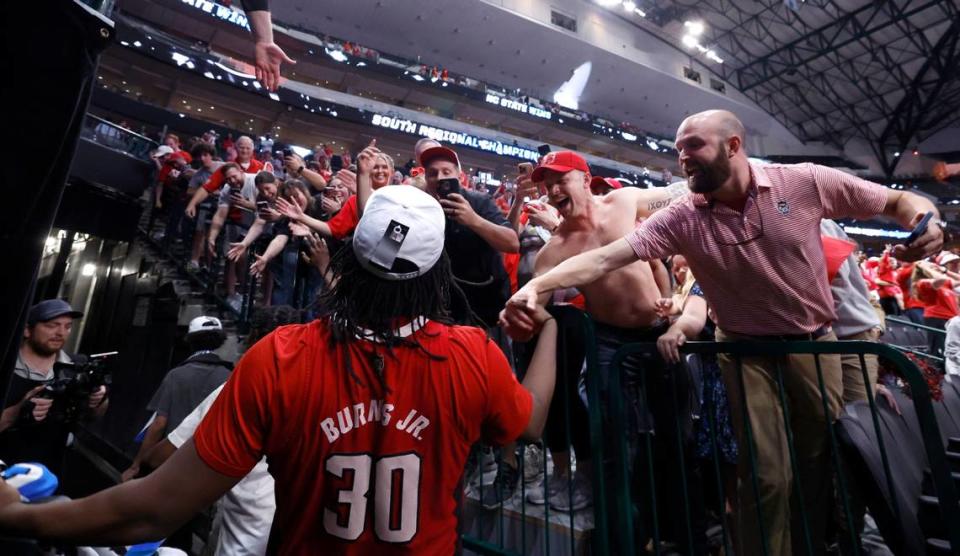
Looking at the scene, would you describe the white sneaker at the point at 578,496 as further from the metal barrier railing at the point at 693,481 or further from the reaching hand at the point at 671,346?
the reaching hand at the point at 671,346

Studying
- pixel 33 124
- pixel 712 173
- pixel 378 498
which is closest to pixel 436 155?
pixel 712 173

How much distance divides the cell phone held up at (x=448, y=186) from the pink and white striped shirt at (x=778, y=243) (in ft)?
4.51

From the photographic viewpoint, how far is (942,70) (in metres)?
19.8

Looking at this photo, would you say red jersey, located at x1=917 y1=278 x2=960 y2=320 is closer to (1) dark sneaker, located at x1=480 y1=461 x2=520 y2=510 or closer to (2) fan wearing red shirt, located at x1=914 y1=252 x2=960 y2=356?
(2) fan wearing red shirt, located at x1=914 y1=252 x2=960 y2=356

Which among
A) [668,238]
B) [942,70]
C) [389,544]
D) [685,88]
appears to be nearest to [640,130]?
[685,88]

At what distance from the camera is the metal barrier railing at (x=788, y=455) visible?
146 centimetres

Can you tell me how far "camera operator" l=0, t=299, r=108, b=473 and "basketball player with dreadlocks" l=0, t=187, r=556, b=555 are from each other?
2423 millimetres

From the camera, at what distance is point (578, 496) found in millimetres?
2678

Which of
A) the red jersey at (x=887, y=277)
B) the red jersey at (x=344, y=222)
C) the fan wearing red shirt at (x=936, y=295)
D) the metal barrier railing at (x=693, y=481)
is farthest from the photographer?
the red jersey at (x=887, y=277)

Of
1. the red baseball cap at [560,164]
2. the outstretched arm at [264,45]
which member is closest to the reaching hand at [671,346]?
the red baseball cap at [560,164]

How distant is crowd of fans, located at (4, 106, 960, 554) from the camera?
2.06m

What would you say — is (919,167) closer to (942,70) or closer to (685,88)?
(942,70)

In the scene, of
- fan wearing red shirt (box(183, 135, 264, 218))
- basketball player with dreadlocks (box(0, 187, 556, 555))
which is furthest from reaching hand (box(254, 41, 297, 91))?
fan wearing red shirt (box(183, 135, 264, 218))

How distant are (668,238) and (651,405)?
39.2 inches
